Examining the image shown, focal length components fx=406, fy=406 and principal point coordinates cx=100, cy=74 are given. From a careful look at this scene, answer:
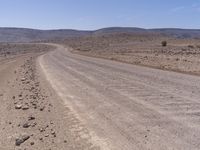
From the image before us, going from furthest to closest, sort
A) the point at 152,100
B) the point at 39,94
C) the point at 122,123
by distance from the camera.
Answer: the point at 39,94, the point at 152,100, the point at 122,123

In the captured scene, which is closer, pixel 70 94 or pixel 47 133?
pixel 47 133

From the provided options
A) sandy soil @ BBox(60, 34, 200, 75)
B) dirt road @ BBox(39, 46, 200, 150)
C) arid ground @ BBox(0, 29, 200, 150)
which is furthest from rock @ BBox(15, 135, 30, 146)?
sandy soil @ BBox(60, 34, 200, 75)

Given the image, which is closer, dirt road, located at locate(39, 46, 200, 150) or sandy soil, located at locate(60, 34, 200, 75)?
dirt road, located at locate(39, 46, 200, 150)

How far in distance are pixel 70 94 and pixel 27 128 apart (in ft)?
17.8

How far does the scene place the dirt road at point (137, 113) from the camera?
25.9ft

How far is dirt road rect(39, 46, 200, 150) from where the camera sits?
790 cm

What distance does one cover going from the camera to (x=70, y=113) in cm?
1112

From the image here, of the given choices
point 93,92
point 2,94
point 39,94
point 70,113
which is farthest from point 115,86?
point 70,113

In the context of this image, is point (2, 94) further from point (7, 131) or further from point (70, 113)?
point (7, 131)

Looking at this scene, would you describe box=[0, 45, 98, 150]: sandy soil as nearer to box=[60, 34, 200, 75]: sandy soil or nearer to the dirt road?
the dirt road

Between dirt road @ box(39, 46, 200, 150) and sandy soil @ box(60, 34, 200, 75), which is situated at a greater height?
dirt road @ box(39, 46, 200, 150)

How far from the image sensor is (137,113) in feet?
34.9

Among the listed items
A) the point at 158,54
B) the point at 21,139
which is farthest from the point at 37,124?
the point at 158,54

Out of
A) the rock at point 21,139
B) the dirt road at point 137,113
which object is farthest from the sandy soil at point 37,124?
the dirt road at point 137,113
